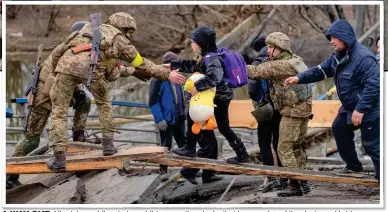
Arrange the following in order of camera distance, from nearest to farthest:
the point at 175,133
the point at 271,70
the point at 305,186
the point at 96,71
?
the point at 96,71, the point at 271,70, the point at 305,186, the point at 175,133

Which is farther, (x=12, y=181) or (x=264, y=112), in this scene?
(x=12, y=181)

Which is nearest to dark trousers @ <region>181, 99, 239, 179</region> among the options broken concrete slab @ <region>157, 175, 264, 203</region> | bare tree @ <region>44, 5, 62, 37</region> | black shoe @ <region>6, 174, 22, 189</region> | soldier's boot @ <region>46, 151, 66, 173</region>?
broken concrete slab @ <region>157, 175, 264, 203</region>

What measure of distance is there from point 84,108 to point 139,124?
5138 mm

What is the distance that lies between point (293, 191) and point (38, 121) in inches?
103

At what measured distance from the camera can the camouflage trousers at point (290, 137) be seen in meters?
7.39

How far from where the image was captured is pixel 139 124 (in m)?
13.4

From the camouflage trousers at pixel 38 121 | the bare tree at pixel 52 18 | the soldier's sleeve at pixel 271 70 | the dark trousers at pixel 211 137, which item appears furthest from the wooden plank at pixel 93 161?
the bare tree at pixel 52 18

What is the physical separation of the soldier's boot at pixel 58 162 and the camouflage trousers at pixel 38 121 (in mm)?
854

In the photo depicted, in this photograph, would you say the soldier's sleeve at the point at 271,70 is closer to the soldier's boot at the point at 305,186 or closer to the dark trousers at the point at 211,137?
the dark trousers at the point at 211,137

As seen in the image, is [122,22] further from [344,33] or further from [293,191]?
[293,191]

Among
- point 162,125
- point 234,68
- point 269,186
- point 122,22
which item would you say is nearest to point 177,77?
point 234,68

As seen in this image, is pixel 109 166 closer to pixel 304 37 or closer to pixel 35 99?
pixel 35 99

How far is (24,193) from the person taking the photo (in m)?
8.38

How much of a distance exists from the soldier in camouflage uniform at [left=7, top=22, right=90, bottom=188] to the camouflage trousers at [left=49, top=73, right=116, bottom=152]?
1.72 feet
